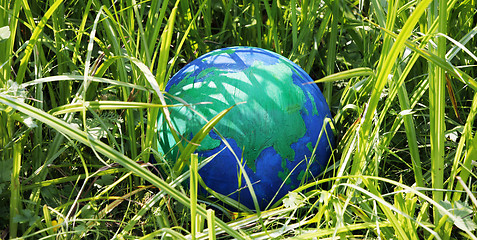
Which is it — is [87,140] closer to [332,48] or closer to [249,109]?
[249,109]

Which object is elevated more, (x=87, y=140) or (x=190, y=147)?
(x=87, y=140)

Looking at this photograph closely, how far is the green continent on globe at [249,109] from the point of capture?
5.89ft

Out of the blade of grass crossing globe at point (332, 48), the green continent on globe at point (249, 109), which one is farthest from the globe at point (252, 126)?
the blade of grass crossing globe at point (332, 48)

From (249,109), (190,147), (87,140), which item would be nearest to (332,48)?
(249,109)

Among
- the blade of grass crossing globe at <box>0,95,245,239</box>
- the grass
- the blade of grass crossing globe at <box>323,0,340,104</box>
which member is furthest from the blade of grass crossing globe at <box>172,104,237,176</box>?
the blade of grass crossing globe at <box>323,0,340,104</box>

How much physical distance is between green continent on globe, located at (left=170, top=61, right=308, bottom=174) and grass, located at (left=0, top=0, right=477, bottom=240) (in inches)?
5.2

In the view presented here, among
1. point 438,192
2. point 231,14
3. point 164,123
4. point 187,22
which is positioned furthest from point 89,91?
point 438,192

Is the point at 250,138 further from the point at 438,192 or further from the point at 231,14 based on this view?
the point at 231,14

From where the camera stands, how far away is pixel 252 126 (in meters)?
1.80

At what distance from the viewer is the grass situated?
1377 mm

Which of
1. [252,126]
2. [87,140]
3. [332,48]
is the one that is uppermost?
[87,140]

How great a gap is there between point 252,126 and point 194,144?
332mm

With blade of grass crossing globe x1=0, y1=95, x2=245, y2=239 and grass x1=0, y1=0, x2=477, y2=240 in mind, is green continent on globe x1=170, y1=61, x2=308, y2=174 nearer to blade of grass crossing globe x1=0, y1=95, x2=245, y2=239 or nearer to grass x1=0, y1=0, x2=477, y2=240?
grass x1=0, y1=0, x2=477, y2=240

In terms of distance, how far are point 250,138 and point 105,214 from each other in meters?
0.57
